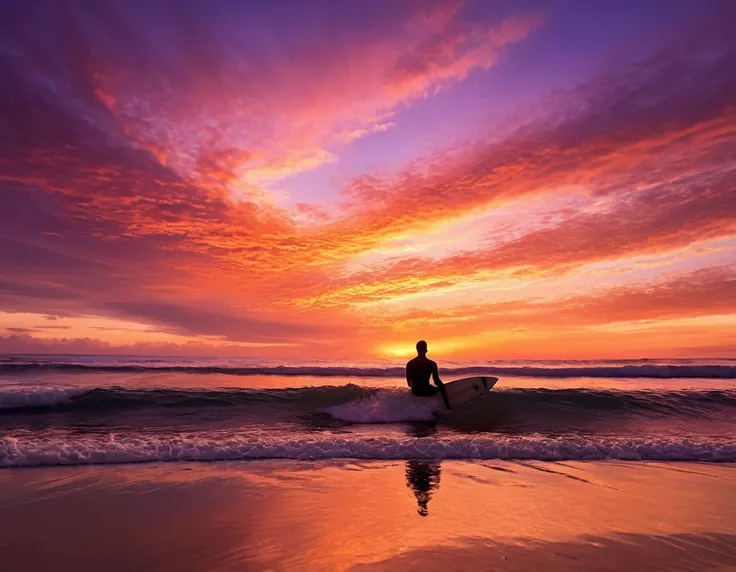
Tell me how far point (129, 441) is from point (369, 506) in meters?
7.28

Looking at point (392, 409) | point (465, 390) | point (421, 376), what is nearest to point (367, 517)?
point (392, 409)

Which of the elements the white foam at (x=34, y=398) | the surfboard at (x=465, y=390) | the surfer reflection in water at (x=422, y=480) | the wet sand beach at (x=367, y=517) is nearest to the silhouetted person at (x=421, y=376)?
the surfboard at (x=465, y=390)

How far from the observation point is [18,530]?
17.5 feet

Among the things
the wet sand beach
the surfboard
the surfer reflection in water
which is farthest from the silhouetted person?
the wet sand beach

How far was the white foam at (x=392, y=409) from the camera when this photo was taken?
15.3m

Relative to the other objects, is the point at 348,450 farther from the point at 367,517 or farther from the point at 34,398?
the point at 34,398

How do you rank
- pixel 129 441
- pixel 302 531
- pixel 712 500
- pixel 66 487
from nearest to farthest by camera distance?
1. pixel 302 531
2. pixel 712 500
3. pixel 66 487
4. pixel 129 441

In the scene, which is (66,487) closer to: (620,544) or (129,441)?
(129,441)

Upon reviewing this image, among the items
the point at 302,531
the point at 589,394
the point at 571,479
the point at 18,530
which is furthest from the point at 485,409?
the point at 18,530

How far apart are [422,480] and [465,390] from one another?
920 centimetres

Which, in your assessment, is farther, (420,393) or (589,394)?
(589,394)

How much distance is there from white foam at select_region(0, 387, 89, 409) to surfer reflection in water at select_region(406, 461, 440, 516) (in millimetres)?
15315

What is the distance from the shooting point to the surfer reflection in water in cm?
639

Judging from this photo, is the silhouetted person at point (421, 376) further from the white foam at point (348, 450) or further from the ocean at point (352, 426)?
the white foam at point (348, 450)
